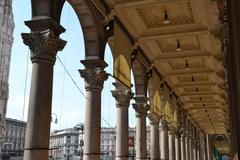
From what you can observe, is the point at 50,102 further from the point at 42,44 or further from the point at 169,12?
the point at 169,12

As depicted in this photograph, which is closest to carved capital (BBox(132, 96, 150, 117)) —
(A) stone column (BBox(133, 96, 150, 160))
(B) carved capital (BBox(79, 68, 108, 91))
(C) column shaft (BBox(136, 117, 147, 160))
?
(A) stone column (BBox(133, 96, 150, 160))

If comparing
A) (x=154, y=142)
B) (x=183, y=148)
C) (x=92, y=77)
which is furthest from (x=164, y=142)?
(x=92, y=77)

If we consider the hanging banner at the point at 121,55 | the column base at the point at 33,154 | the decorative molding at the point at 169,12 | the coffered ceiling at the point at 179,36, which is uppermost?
the decorative molding at the point at 169,12

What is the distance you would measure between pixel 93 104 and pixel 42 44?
4276mm

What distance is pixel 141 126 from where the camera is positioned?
1975cm

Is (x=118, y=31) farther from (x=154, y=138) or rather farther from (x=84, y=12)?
(x=154, y=138)

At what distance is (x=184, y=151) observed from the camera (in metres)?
37.1

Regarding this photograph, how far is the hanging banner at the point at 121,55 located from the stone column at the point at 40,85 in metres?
5.16

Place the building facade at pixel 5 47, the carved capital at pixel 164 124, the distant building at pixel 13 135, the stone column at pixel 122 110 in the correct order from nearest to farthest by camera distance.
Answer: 1. the stone column at pixel 122 110
2. the carved capital at pixel 164 124
3. the building facade at pixel 5 47
4. the distant building at pixel 13 135

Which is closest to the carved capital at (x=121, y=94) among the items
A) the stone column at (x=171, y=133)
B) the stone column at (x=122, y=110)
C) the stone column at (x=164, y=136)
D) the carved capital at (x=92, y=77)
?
the stone column at (x=122, y=110)

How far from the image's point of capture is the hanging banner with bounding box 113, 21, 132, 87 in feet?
49.4

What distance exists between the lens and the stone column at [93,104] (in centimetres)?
1262

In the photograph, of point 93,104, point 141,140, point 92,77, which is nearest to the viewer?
point 93,104

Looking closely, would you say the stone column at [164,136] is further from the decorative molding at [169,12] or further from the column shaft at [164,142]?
the decorative molding at [169,12]
